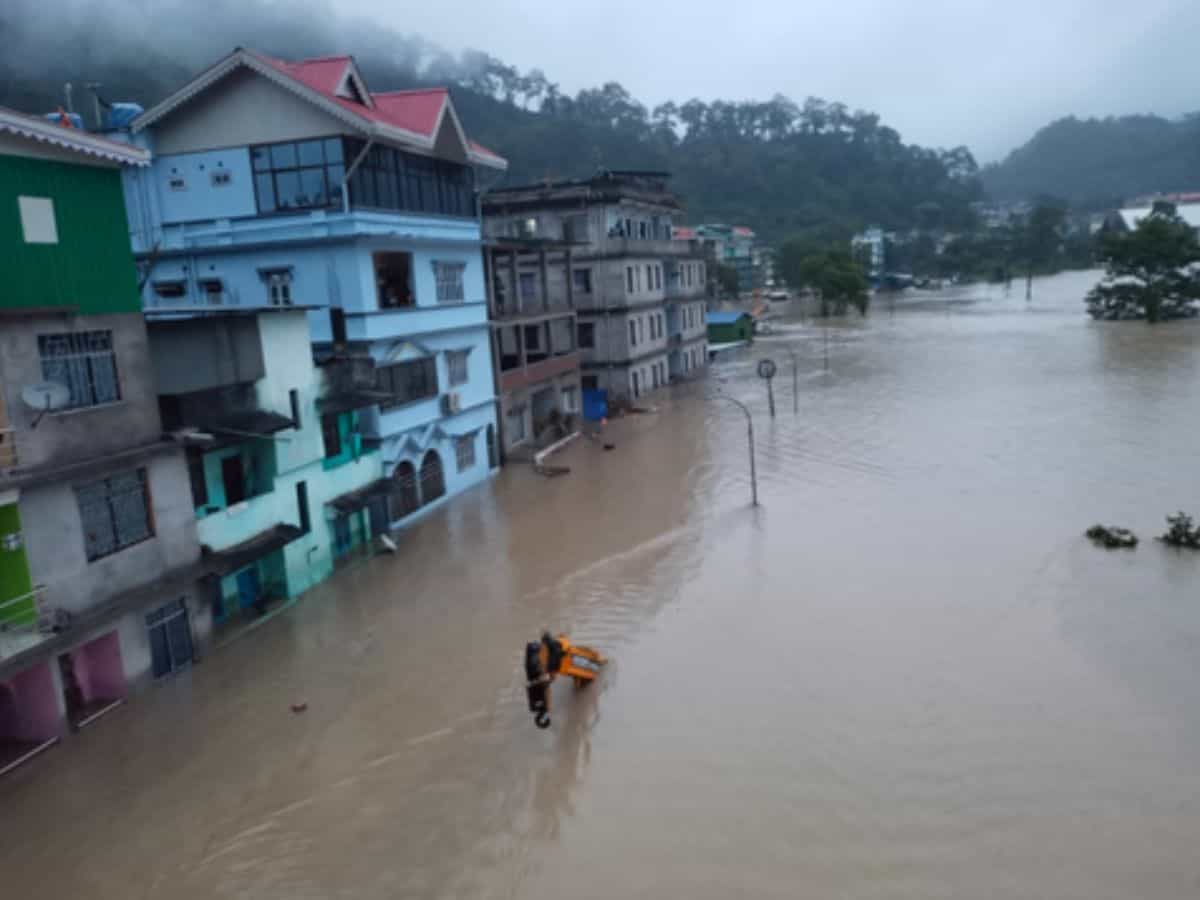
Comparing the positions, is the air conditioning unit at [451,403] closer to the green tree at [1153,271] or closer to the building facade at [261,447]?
the building facade at [261,447]

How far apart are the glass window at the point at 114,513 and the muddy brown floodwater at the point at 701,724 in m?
2.64

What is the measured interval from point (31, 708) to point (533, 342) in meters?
26.9

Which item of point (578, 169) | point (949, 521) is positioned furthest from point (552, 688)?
point (578, 169)

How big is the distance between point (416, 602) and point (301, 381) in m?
5.32

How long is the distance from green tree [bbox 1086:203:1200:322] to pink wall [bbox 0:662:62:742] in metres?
68.5

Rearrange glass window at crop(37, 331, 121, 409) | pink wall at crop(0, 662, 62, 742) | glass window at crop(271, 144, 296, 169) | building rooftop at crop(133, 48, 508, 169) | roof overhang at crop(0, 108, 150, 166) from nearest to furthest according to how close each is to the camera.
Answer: roof overhang at crop(0, 108, 150, 166) → pink wall at crop(0, 662, 62, 742) → glass window at crop(37, 331, 121, 409) → building rooftop at crop(133, 48, 508, 169) → glass window at crop(271, 144, 296, 169)

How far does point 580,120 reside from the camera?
138875mm

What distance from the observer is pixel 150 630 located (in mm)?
15344

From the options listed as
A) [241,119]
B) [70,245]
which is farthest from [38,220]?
[241,119]

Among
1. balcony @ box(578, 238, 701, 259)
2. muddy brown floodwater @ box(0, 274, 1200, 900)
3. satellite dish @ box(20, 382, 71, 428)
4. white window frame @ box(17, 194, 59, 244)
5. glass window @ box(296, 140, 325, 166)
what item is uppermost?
glass window @ box(296, 140, 325, 166)

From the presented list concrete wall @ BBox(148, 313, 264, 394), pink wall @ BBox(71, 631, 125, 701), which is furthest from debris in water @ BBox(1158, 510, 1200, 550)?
pink wall @ BBox(71, 631, 125, 701)

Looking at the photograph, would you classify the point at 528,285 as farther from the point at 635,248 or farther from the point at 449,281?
the point at 449,281

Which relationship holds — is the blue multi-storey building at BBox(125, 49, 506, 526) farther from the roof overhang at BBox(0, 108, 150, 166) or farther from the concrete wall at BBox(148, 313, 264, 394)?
the roof overhang at BBox(0, 108, 150, 166)

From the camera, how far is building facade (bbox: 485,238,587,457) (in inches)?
1228
